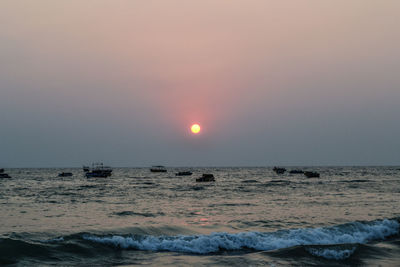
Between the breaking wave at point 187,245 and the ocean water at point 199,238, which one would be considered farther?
the breaking wave at point 187,245

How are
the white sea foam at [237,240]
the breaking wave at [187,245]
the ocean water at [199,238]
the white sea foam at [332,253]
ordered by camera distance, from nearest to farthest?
the ocean water at [199,238], the white sea foam at [332,253], the breaking wave at [187,245], the white sea foam at [237,240]

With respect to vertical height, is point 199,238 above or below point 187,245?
above

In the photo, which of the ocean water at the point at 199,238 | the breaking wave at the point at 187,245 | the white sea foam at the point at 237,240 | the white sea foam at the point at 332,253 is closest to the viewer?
the ocean water at the point at 199,238

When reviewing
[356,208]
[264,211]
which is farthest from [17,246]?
[356,208]

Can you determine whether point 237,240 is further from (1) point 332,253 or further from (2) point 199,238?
(1) point 332,253

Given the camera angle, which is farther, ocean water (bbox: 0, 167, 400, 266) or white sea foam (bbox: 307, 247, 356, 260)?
white sea foam (bbox: 307, 247, 356, 260)

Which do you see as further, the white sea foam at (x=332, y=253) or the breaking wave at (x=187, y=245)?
the breaking wave at (x=187, y=245)

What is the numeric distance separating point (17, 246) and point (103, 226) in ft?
25.1

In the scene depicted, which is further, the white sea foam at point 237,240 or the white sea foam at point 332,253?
the white sea foam at point 237,240

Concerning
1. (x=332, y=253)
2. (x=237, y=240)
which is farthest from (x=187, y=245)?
(x=332, y=253)

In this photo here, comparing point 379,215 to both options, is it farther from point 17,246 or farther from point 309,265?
point 17,246

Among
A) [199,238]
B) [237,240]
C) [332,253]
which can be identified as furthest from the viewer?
[237,240]

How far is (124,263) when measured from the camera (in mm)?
14641

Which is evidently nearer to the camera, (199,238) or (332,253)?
(332,253)
